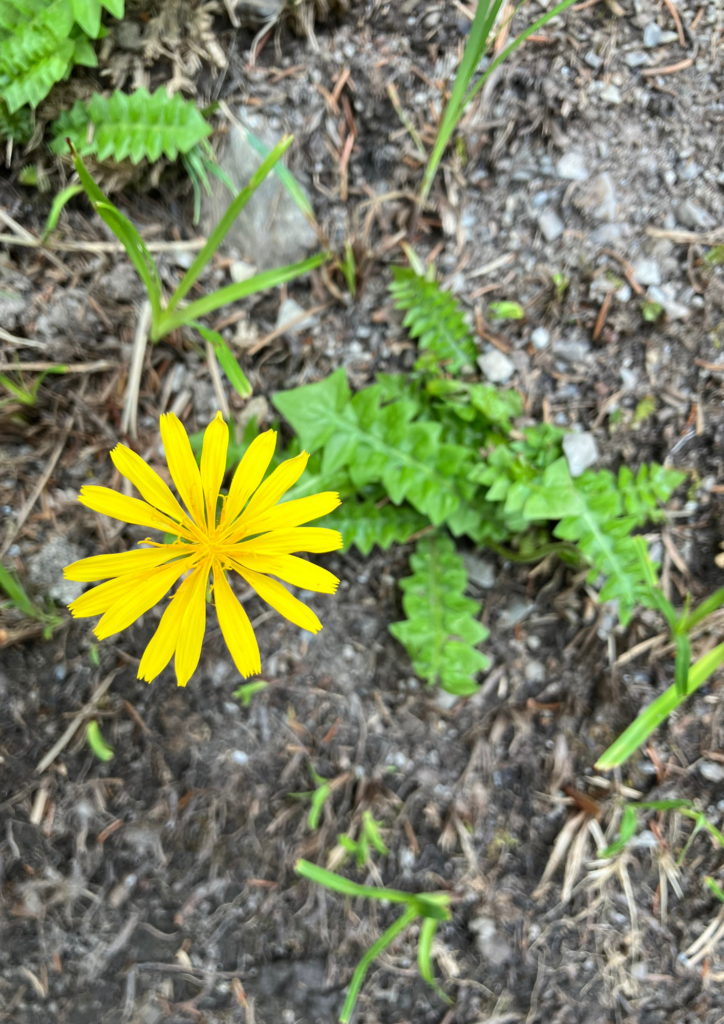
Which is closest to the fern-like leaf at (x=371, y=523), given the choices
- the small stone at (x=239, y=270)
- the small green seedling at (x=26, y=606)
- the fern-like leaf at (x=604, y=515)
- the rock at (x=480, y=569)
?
the rock at (x=480, y=569)

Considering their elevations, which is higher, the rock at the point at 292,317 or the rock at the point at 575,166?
the rock at the point at 575,166

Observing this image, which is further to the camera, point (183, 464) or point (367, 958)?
point (367, 958)

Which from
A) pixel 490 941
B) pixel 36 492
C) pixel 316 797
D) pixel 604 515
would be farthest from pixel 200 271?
pixel 490 941

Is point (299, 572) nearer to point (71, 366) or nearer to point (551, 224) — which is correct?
point (71, 366)

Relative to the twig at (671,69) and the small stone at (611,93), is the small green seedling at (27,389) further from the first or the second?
the twig at (671,69)

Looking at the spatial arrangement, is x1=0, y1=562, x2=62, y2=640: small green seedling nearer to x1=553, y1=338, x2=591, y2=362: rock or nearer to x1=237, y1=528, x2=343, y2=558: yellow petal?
x1=237, y1=528, x2=343, y2=558: yellow petal

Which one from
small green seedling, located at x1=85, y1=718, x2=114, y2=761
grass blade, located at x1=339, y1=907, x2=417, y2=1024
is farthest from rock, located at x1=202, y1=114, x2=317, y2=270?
grass blade, located at x1=339, y1=907, x2=417, y2=1024
